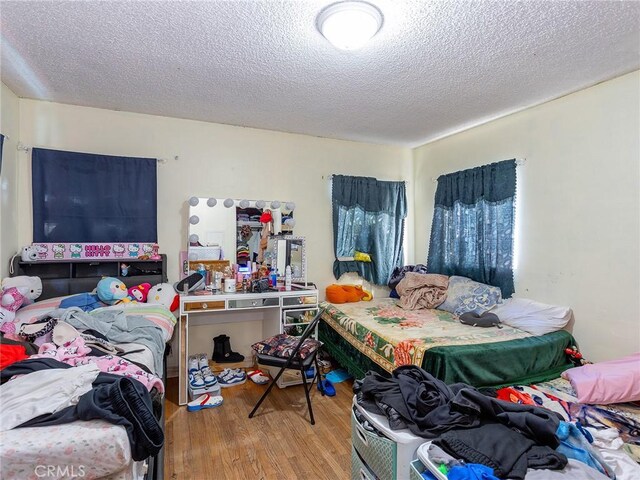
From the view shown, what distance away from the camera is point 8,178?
2.61 m

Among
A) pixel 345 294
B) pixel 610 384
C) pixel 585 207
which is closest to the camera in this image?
pixel 610 384

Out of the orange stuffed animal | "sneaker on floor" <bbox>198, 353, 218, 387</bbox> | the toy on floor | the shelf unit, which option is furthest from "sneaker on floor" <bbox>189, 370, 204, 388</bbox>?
the toy on floor

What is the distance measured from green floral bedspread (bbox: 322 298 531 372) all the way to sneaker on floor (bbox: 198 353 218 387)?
119cm

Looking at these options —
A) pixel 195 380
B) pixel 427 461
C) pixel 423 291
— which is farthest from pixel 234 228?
pixel 427 461

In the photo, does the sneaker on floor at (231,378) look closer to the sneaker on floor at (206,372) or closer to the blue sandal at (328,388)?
the sneaker on floor at (206,372)

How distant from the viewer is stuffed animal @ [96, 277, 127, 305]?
2.67 m

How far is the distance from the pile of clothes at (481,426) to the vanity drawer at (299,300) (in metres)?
1.57

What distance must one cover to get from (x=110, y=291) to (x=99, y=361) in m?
1.19

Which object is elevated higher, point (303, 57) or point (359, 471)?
point (303, 57)

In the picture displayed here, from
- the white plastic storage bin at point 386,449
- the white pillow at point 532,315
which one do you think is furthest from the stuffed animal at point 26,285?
the white pillow at point 532,315

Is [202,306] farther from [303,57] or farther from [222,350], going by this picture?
[303,57]

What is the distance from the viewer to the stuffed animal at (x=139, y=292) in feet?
9.39

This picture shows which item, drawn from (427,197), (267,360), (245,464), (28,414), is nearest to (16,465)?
(28,414)

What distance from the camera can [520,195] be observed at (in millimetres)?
3061
